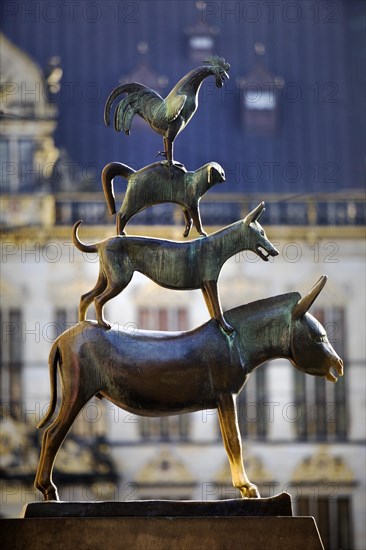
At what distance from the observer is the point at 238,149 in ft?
73.5

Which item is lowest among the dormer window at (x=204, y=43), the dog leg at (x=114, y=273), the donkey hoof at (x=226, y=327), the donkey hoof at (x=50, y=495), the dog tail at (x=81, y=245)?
the donkey hoof at (x=50, y=495)

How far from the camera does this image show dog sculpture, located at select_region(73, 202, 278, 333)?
5.62m

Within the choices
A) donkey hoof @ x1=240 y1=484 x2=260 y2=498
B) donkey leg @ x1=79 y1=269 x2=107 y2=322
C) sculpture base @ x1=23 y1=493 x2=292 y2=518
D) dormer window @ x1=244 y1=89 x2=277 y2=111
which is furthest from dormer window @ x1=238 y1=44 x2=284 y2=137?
sculpture base @ x1=23 y1=493 x2=292 y2=518

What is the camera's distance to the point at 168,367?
5504mm

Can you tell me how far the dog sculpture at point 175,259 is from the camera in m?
5.62

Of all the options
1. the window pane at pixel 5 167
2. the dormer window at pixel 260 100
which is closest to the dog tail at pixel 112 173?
the window pane at pixel 5 167

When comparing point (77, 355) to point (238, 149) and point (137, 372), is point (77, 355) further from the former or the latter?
point (238, 149)

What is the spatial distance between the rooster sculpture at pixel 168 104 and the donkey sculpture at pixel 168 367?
0.68m

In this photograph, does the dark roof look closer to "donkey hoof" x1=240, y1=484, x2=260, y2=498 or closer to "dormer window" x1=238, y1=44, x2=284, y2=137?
"dormer window" x1=238, y1=44, x2=284, y2=137

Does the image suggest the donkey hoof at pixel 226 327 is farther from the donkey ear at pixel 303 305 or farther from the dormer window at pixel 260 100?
the dormer window at pixel 260 100

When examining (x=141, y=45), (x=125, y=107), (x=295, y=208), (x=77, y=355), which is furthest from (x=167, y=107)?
(x=141, y=45)

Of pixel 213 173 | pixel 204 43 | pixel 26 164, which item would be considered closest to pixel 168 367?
pixel 213 173

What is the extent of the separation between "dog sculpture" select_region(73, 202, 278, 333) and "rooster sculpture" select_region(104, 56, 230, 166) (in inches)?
13.5

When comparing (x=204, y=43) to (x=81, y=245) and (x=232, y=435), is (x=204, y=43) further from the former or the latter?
(x=232, y=435)
